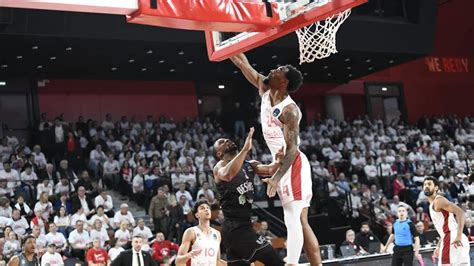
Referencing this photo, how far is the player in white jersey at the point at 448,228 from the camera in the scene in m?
8.46

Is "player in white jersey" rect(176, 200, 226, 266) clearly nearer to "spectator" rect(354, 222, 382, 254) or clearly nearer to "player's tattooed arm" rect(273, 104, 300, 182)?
"player's tattooed arm" rect(273, 104, 300, 182)

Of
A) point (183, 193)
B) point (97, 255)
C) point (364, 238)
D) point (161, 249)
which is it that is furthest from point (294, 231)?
point (183, 193)

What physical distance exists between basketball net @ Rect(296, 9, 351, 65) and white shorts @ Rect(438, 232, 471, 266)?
8.94 feet

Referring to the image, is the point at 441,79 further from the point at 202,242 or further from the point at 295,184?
the point at 295,184

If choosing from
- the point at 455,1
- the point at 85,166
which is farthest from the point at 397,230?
the point at 455,1

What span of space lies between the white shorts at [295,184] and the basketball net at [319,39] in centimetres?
264

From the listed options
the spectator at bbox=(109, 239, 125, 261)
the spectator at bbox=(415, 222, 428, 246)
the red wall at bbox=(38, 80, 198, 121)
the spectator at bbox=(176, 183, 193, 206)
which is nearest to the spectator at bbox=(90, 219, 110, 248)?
the spectator at bbox=(109, 239, 125, 261)

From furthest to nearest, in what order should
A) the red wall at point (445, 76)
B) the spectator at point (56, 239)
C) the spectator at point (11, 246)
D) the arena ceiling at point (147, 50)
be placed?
the red wall at point (445, 76)
the arena ceiling at point (147, 50)
the spectator at point (56, 239)
the spectator at point (11, 246)

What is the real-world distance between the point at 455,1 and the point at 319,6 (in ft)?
85.2

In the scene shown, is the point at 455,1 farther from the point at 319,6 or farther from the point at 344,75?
the point at 319,6

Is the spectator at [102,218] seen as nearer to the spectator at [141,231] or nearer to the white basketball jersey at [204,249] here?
the spectator at [141,231]

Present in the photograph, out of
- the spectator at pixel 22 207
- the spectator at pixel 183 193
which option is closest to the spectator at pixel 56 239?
the spectator at pixel 22 207

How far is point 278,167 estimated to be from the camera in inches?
243

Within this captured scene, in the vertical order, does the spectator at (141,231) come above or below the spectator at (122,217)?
below
